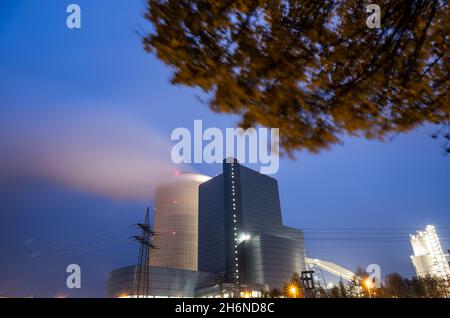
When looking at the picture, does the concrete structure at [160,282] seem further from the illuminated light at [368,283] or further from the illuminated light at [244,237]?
the illuminated light at [368,283]

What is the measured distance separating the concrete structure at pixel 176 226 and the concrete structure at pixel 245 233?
9.85 meters

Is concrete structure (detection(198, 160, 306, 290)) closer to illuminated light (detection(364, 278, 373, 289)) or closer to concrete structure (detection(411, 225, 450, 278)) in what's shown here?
concrete structure (detection(411, 225, 450, 278))

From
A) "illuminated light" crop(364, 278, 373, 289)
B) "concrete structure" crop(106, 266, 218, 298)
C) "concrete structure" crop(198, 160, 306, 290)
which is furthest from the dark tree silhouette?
"concrete structure" crop(198, 160, 306, 290)

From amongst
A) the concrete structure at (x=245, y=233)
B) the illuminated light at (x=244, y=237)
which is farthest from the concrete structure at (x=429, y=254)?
the illuminated light at (x=244, y=237)

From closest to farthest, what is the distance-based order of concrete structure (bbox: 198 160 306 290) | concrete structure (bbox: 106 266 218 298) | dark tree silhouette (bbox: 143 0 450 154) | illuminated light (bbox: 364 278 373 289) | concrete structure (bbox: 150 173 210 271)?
dark tree silhouette (bbox: 143 0 450 154), illuminated light (bbox: 364 278 373 289), concrete structure (bbox: 106 266 218 298), concrete structure (bbox: 198 160 306 290), concrete structure (bbox: 150 173 210 271)

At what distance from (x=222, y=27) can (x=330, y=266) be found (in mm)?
139069

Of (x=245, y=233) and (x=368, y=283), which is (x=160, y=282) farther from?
(x=368, y=283)

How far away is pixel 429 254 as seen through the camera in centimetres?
9975

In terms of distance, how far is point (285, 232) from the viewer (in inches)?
4843

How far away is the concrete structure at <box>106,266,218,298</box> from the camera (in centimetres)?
8125

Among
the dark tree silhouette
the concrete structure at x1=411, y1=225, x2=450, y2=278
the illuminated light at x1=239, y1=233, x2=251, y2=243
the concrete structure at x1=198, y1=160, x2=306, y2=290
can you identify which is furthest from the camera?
the illuminated light at x1=239, y1=233, x2=251, y2=243

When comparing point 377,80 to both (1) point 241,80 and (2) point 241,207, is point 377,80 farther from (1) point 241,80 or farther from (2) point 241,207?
(2) point 241,207

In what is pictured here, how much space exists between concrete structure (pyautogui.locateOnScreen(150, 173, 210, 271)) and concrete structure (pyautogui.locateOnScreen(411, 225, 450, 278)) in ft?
275
